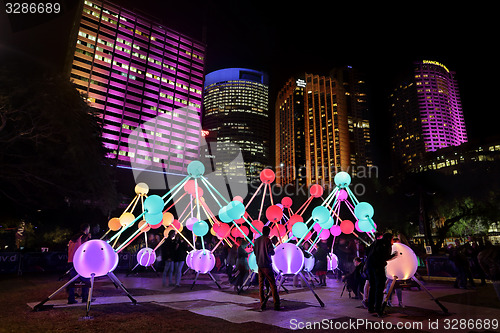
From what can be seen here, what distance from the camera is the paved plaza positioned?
509cm

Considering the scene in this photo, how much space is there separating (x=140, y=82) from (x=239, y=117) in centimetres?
6934

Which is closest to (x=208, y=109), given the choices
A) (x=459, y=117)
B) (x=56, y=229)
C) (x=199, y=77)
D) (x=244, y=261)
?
(x=199, y=77)

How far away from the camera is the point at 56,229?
30.1 m

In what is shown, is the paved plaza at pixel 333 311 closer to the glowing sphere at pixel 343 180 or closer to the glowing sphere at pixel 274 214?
the glowing sphere at pixel 274 214

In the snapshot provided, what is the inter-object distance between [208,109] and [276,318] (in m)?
163

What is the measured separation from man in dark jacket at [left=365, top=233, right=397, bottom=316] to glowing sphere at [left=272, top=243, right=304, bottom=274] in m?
1.71

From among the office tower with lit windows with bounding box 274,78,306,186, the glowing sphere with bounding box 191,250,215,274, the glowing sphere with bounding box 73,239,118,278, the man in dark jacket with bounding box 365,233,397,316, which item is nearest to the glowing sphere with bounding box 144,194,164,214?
the glowing sphere with bounding box 73,239,118,278

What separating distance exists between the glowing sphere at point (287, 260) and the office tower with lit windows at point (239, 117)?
140711mm

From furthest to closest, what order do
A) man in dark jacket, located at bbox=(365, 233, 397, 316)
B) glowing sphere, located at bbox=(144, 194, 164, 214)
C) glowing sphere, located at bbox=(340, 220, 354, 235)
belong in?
glowing sphere, located at bbox=(340, 220, 354, 235) → glowing sphere, located at bbox=(144, 194, 164, 214) → man in dark jacket, located at bbox=(365, 233, 397, 316)

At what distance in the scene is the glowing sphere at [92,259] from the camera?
20.1ft

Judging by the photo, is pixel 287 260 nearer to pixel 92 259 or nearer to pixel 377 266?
pixel 377 266

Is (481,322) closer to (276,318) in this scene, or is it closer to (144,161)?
(276,318)

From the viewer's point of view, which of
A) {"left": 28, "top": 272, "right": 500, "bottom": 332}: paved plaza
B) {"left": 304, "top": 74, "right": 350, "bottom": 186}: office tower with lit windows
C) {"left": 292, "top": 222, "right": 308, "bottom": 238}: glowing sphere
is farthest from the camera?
{"left": 304, "top": 74, "right": 350, "bottom": 186}: office tower with lit windows

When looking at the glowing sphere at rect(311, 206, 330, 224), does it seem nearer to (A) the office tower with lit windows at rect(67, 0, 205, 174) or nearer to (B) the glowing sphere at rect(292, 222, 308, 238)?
(B) the glowing sphere at rect(292, 222, 308, 238)
